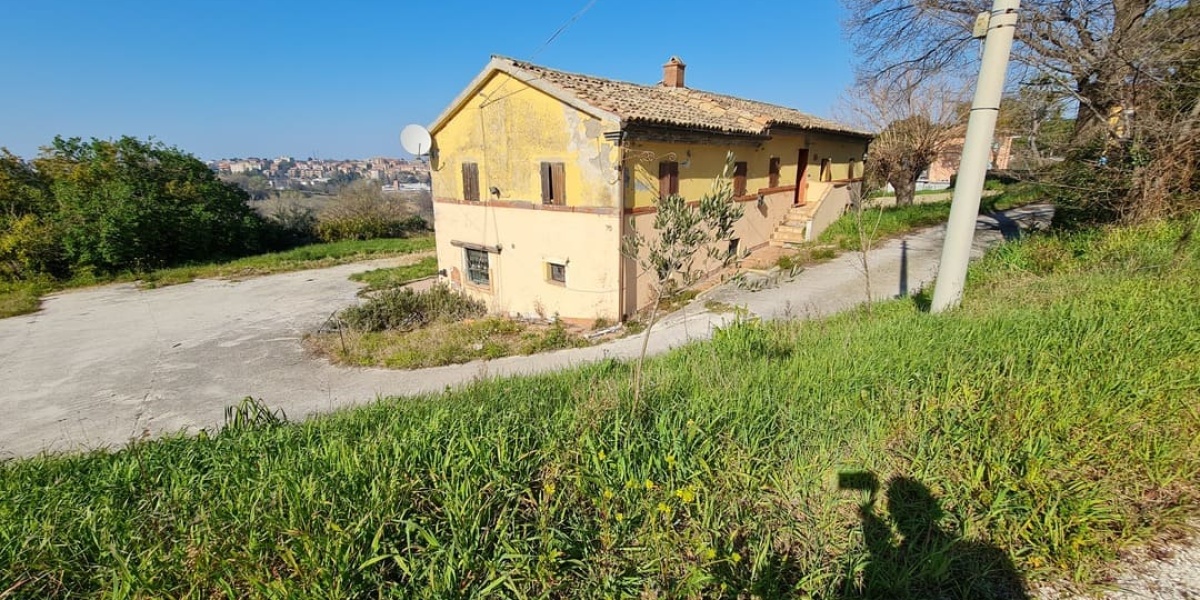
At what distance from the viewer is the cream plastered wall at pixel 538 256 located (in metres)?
11.1

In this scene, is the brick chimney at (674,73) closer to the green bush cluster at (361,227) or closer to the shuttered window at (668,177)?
the shuttered window at (668,177)

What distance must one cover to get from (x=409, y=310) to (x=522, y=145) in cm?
561

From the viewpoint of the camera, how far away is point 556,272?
1221 centimetres

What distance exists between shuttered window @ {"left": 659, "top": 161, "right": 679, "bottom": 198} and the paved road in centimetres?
283

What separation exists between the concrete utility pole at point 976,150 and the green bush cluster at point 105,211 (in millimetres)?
28571

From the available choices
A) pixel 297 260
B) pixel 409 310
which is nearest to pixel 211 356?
pixel 409 310

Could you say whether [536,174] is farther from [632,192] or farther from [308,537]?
[308,537]

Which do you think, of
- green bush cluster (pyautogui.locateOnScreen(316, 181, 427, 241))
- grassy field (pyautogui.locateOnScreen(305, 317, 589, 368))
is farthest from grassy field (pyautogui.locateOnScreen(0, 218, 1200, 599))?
green bush cluster (pyautogui.locateOnScreen(316, 181, 427, 241))

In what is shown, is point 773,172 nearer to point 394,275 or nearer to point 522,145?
point 522,145

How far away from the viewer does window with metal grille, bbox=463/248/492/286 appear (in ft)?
46.3

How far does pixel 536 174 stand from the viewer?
39.1 ft

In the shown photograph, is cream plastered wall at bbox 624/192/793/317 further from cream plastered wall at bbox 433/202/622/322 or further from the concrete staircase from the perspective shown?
cream plastered wall at bbox 433/202/622/322

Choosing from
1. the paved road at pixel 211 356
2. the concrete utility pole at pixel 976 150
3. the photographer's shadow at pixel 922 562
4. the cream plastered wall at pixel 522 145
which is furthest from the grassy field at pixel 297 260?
the photographer's shadow at pixel 922 562

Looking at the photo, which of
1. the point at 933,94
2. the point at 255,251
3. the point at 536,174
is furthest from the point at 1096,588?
the point at 255,251
